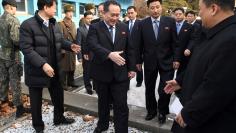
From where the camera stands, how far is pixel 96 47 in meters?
4.10

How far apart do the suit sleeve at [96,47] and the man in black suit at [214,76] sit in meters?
1.79

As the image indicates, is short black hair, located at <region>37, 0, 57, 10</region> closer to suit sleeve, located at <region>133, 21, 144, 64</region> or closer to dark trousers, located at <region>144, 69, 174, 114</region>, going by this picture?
suit sleeve, located at <region>133, 21, 144, 64</region>

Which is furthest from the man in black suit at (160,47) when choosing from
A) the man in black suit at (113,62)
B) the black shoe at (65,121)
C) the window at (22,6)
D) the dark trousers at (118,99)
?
the window at (22,6)

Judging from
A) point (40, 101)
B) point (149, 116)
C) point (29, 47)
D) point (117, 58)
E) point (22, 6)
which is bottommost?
point (149, 116)

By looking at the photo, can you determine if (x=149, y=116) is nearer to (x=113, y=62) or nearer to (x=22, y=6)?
(x=113, y=62)

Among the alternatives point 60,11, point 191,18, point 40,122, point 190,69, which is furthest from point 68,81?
point 60,11

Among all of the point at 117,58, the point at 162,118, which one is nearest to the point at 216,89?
the point at 117,58

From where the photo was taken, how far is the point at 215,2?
2.23m

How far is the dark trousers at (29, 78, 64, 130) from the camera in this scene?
4.36 meters

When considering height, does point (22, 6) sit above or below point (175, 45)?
above

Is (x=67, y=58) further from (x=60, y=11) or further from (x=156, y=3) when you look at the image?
(x=60, y=11)

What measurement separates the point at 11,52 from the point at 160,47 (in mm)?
2759

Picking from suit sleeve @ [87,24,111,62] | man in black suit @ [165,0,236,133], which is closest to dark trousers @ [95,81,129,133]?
suit sleeve @ [87,24,111,62]

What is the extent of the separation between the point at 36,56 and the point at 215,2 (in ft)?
8.72
